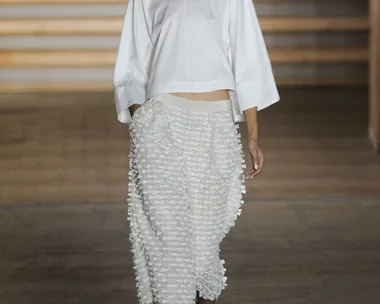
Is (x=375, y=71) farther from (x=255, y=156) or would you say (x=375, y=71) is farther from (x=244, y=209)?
(x=255, y=156)

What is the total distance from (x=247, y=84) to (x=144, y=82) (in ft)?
1.02

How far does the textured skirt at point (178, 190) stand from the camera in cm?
304

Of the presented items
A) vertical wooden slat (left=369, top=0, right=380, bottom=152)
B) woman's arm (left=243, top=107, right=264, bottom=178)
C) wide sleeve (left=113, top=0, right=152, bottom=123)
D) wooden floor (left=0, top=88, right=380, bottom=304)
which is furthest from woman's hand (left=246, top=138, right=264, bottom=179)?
vertical wooden slat (left=369, top=0, right=380, bottom=152)

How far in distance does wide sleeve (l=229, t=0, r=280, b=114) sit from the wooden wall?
5377mm

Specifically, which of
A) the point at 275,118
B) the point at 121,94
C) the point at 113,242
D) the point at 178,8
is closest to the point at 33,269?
the point at 113,242

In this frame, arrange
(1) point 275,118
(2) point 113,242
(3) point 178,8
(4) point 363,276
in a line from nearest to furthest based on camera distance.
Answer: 1. (3) point 178,8
2. (4) point 363,276
3. (2) point 113,242
4. (1) point 275,118

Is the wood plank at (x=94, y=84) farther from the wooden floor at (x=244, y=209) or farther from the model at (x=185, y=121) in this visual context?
the model at (x=185, y=121)

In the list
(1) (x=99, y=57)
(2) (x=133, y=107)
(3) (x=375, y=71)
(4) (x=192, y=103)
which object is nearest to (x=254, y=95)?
(4) (x=192, y=103)

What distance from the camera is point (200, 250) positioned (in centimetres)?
314

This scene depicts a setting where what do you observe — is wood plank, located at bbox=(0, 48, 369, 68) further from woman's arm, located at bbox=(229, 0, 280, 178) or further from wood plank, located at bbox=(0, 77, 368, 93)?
woman's arm, located at bbox=(229, 0, 280, 178)

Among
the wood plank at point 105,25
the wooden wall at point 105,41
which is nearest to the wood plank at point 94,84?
the wooden wall at point 105,41

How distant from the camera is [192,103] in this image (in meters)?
3.07

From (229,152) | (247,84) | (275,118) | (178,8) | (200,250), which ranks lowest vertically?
(275,118)

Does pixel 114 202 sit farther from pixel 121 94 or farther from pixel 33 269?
pixel 121 94
